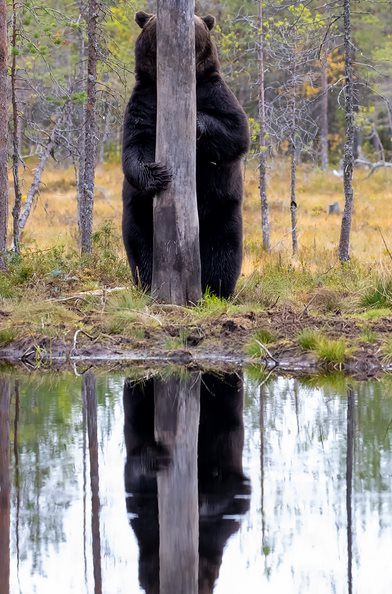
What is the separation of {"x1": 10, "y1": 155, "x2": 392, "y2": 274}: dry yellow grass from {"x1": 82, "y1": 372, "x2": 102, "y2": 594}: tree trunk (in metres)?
11.6

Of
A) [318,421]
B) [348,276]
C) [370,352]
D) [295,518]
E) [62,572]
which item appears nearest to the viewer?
[62,572]

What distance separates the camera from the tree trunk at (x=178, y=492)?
4711 millimetres

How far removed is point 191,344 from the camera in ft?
33.2

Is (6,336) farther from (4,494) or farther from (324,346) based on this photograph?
(4,494)

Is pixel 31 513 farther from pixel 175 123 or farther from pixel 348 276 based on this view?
pixel 348 276

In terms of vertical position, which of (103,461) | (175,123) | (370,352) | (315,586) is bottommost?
(315,586)

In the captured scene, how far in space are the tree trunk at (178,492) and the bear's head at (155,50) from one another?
394 cm

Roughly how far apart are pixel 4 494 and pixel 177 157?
5.72 meters

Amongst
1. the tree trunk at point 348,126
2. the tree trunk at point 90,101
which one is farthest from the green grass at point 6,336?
the tree trunk at point 348,126

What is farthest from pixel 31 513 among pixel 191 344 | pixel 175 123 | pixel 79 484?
pixel 175 123

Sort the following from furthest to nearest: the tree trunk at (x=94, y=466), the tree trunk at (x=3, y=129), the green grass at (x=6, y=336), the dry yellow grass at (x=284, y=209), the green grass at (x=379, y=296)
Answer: the dry yellow grass at (x=284, y=209) < the tree trunk at (x=3, y=129) < the green grass at (x=379, y=296) < the green grass at (x=6, y=336) < the tree trunk at (x=94, y=466)

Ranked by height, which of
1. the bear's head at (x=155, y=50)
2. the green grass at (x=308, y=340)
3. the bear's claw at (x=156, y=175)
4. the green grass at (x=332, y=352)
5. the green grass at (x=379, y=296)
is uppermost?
the bear's head at (x=155, y=50)

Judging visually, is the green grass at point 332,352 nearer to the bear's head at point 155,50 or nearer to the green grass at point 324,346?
the green grass at point 324,346

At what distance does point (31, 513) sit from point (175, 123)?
19.7 ft
